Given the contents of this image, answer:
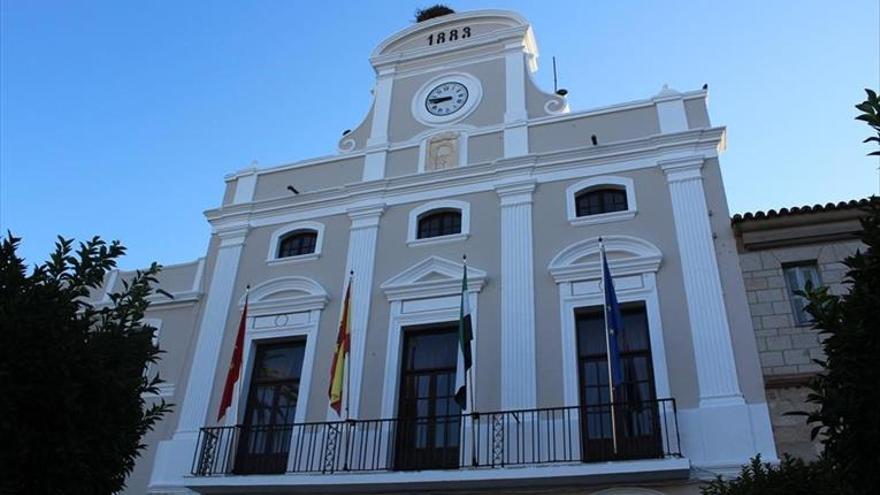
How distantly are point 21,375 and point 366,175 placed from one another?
31.9 ft

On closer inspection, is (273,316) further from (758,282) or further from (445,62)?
(758,282)

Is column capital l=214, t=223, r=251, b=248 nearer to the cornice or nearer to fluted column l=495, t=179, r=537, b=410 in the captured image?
the cornice

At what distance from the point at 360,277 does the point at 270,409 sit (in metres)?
2.69

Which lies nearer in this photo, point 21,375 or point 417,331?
point 21,375

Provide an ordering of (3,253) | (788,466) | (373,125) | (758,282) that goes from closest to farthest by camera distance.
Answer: (3,253)
(788,466)
(758,282)
(373,125)

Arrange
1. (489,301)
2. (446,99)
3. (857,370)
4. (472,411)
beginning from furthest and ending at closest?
(446,99)
(489,301)
(472,411)
(857,370)

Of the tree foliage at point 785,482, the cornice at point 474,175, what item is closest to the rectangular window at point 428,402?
the cornice at point 474,175

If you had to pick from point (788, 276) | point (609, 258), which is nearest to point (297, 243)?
point (609, 258)

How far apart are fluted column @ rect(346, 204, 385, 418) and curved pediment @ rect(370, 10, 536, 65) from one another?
403 cm

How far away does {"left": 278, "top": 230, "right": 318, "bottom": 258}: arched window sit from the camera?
14.4 m

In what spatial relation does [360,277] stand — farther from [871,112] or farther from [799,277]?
[871,112]

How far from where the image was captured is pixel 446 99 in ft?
50.0

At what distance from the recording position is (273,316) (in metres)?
13.5

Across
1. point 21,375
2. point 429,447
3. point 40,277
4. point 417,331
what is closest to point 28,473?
point 21,375
